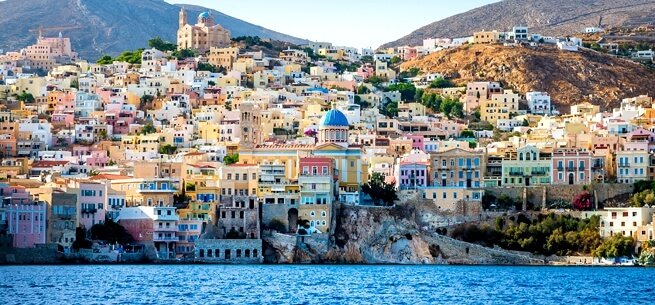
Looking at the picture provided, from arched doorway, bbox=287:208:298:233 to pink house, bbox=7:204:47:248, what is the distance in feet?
45.2

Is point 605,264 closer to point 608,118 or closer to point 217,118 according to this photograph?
point 608,118

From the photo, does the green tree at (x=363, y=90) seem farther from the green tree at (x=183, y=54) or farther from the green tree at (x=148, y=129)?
the green tree at (x=148, y=129)

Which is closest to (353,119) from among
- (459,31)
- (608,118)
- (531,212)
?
(608,118)

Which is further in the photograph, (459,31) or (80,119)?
(459,31)

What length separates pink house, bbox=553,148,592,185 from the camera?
96.7m

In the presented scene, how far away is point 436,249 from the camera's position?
90438 millimetres

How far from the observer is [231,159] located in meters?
103

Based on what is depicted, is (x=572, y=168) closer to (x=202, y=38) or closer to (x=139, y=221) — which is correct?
(x=139, y=221)

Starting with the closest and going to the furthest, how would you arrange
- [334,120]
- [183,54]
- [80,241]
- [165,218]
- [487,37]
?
1. [80,241]
2. [165,218]
3. [334,120]
4. [183,54]
5. [487,37]

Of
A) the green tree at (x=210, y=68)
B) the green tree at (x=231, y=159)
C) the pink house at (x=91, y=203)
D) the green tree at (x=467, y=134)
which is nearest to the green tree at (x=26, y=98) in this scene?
the green tree at (x=210, y=68)

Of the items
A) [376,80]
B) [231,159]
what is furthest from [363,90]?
[231,159]

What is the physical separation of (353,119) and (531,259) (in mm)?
33996

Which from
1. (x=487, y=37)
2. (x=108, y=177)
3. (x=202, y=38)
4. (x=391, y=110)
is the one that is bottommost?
(x=108, y=177)

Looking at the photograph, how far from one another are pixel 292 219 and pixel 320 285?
20.0 meters
